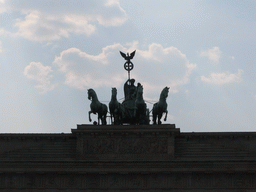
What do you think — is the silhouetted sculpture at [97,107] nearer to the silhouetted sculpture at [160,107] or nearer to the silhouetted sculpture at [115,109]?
the silhouetted sculpture at [115,109]

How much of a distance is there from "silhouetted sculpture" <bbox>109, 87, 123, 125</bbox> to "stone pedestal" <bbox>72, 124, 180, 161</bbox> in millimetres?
1438

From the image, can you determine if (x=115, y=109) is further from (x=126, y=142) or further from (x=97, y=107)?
(x=126, y=142)

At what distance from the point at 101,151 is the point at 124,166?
188 centimetres

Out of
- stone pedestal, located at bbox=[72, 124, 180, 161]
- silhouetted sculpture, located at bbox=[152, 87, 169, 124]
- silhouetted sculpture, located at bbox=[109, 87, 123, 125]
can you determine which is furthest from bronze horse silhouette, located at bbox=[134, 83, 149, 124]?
stone pedestal, located at bbox=[72, 124, 180, 161]

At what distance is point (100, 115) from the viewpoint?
166ft

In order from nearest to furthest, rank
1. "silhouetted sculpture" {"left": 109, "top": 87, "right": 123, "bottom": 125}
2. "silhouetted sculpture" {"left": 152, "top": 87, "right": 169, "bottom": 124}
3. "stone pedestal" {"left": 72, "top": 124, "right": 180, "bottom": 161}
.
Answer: "stone pedestal" {"left": 72, "top": 124, "right": 180, "bottom": 161}
"silhouetted sculpture" {"left": 152, "top": 87, "right": 169, "bottom": 124}
"silhouetted sculpture" {"left": 109, "top": 87, "right": 123, "bottom": 125}

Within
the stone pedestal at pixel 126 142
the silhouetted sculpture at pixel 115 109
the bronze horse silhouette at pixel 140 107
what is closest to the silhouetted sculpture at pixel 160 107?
the bronze horse silhouette at pixel 140 107

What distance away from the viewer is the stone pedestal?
4909 centimetres

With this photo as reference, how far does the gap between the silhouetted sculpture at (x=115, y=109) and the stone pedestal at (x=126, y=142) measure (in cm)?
144

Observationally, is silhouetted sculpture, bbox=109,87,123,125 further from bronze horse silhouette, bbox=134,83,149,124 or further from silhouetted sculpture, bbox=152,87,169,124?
silhouetted sculpture, bbox=152,87,169,124

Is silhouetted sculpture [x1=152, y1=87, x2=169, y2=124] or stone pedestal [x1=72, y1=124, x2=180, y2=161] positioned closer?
stone pedestal [x1=72, y1=124, x2=180, y2=161]

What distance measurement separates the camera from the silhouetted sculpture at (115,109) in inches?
1987

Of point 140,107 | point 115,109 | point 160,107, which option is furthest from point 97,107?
point 160,107

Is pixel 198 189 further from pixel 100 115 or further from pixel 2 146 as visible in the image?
pixel 2 146
